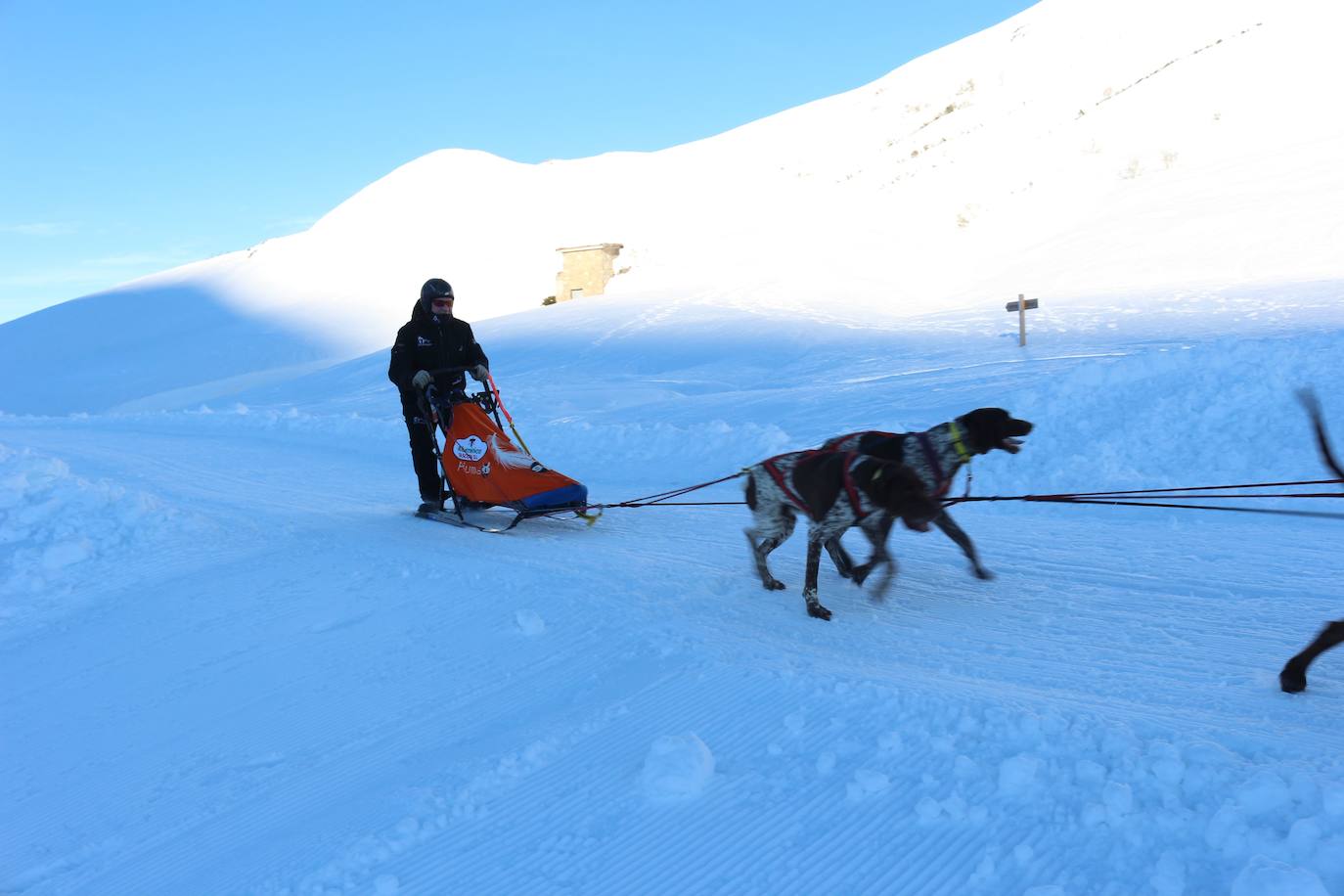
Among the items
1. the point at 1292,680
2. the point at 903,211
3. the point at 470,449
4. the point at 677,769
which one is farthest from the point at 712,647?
the point at 903,211

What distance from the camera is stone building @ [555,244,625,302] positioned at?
35.4m

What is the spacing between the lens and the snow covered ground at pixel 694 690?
120 inches

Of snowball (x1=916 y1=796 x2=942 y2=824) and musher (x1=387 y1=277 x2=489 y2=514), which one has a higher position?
musher (x1=387 y1=277 x2=489 y2=514)

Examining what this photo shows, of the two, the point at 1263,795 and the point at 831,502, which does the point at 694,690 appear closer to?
the point at 831,502

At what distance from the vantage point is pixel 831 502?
17.3 ft

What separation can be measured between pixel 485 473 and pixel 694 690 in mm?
3985

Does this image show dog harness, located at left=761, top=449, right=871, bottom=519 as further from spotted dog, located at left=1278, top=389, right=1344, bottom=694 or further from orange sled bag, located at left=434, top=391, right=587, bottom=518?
orange sled bag, located at left=434, top=391, right=587, bottom=518

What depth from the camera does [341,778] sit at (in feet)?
12.9

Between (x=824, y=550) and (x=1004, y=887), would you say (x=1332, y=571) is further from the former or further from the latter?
(x=1004, y=887)

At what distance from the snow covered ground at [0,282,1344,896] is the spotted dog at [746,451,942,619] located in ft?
0.95

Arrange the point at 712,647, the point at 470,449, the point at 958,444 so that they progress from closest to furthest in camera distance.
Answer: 1. the point at 712,647
2. the point at 958,444
3. the point at 470,449

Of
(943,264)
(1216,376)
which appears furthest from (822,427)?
(943,264)

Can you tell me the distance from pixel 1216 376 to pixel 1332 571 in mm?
3771

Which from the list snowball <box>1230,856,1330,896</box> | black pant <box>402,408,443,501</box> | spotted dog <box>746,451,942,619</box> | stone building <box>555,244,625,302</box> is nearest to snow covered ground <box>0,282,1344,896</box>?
snowball <box>1230,856,1330,896</box>
